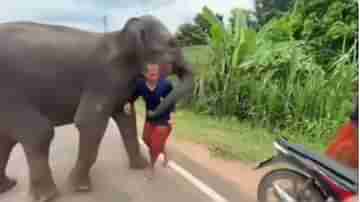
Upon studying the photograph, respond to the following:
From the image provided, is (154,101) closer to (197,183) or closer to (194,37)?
(197,183)

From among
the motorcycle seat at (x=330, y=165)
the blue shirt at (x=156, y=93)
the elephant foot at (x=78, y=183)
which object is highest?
the blue shirt at (x=156, y=93)

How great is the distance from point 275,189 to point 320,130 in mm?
3485

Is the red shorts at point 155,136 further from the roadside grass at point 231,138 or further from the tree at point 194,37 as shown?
the roadside grass at point 231,138

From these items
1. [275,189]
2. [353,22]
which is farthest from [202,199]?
[353,22]

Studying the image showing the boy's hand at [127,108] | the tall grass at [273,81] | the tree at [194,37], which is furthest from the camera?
the tall grass at [273,81]

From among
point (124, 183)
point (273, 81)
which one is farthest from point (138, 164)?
point (273, 81)

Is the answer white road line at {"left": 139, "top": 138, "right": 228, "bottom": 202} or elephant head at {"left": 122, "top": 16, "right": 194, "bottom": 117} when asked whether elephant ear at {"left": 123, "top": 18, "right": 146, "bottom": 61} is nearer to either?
elephant head at {"left": 122, "top": 16, "right": 194, "bottom": 117}

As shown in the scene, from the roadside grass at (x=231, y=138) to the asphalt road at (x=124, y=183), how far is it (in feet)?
2.00

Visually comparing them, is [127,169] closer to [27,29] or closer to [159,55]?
[159,55]

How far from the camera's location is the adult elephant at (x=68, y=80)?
3869 mm

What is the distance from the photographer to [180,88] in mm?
4180

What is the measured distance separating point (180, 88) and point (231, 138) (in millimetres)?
2695

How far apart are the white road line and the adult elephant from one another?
946mm

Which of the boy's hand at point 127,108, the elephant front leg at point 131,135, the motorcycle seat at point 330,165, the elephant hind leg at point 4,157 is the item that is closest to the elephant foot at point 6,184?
the elephant hind leg at point 4,157
